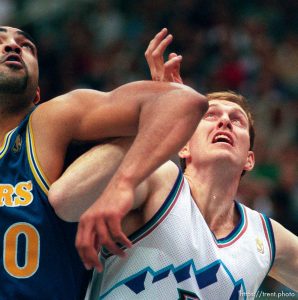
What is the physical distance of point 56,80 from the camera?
8227 millimetres

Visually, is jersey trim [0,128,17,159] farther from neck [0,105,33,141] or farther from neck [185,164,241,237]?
neck [185,164,241,237]

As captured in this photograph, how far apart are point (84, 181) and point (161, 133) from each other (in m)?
0.45

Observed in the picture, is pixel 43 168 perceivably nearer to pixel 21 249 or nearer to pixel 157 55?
pixel 21 249

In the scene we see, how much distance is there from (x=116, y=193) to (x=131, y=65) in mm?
6024

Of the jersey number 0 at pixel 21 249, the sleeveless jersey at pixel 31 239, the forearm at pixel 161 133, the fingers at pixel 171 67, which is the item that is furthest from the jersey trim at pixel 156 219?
the forearm at pixel 161 133

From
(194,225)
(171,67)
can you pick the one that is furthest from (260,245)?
(171,67)

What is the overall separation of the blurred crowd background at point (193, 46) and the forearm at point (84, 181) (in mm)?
4548

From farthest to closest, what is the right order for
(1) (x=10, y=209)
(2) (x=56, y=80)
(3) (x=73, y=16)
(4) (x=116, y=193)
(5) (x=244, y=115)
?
(3) (x=73, y=16) → (2) (x=56, y=80) → (5) (x=244, y=115) → (1) (x=10, y=209) → (4) (x=116, y=193)

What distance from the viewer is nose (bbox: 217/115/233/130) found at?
3.84 meters

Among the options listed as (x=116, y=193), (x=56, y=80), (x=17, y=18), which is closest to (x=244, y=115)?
(x=116, y=193)

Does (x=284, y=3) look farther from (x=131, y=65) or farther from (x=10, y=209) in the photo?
(x=10, y=209)

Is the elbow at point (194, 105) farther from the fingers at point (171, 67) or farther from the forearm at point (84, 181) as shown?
the fingers at point (171, 67)

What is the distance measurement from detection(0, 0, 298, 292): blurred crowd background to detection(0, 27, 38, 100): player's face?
417cm

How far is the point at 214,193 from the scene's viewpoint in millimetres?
3773
